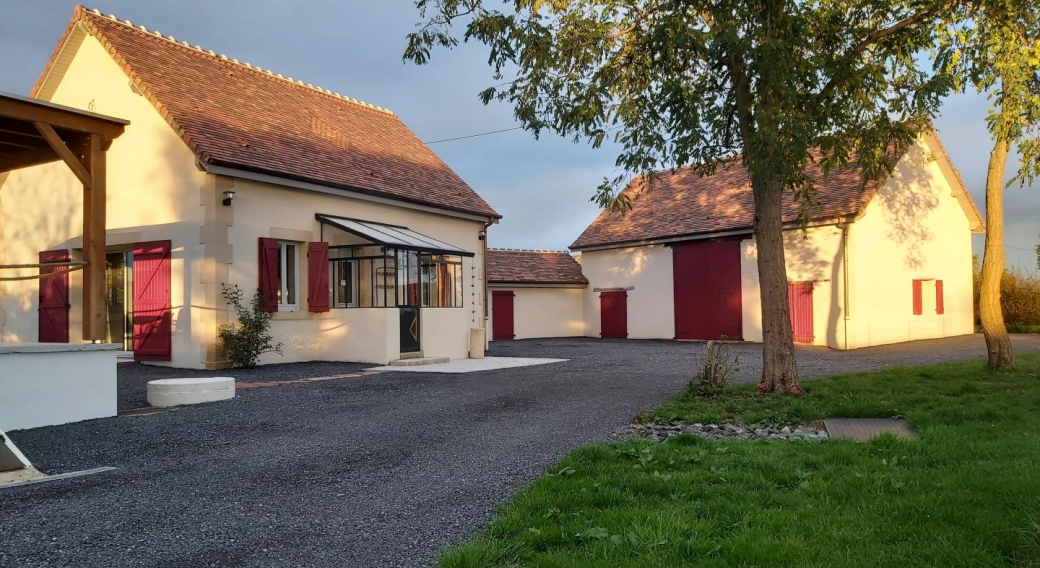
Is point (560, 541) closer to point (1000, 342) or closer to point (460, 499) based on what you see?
point (460, 499)

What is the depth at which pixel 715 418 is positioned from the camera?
738cm

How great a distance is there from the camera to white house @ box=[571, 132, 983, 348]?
19.8 meters

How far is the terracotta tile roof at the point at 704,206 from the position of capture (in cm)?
1989

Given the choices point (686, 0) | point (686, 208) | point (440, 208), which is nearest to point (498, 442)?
point (686, 0)

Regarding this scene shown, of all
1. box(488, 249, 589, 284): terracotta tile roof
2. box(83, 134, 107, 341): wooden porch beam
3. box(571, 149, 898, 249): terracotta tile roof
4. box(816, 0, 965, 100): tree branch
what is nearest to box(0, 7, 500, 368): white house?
box(83, 134, 107, 341): wooden porch beam

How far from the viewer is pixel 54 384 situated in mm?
7082

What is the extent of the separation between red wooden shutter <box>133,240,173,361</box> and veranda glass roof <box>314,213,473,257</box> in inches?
120

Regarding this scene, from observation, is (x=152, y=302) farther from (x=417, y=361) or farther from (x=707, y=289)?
(x=707, y=289)

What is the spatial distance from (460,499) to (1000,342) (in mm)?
9878

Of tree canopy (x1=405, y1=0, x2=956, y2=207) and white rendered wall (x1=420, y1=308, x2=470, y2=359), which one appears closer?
tree canopy (x1=405, y1=0, x2=956, y2=207)

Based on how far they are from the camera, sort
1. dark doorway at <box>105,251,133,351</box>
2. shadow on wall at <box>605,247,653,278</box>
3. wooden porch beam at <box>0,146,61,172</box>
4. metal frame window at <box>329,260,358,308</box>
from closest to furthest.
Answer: wooden porch beam at <box>0,146,61,172</box> → dark doorway at <box>105,251,133,351</box> → metal frame window at <box>329,260,358,308</box> → shadow on wall at <box>605,247,653,278</box>

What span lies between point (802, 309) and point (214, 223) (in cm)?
1617

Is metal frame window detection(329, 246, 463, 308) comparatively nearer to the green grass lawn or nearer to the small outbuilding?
the green grass lawn

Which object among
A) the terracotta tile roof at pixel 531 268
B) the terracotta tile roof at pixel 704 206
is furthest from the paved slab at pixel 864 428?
the terracotta tile roof at pixel 531 268
